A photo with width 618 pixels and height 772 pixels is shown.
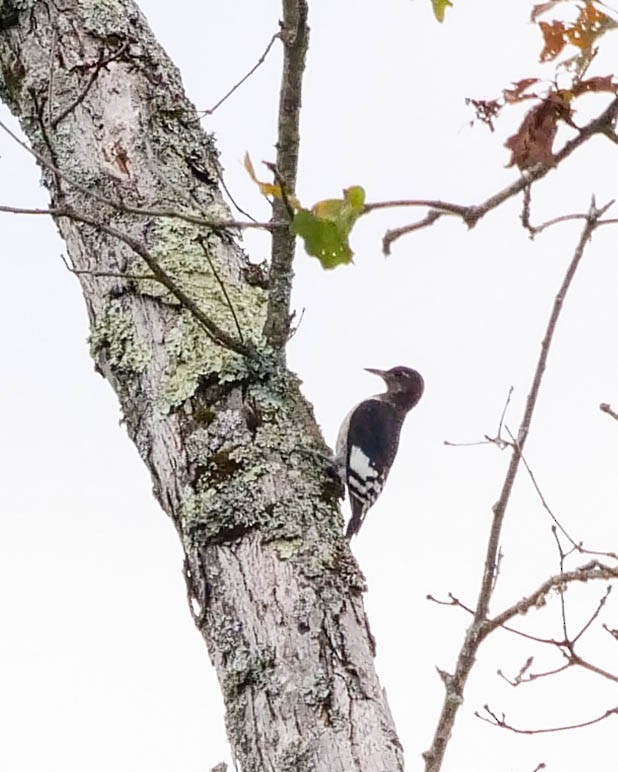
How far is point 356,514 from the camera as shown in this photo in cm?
525

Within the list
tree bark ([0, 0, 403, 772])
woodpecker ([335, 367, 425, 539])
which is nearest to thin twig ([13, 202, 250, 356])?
tree bark ([0, 0, 403, 772])

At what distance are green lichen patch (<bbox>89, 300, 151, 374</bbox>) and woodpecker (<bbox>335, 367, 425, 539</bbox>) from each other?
1.82 m

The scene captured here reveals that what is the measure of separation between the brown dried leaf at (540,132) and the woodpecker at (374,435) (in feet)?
8.92

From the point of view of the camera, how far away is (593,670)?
96.7 inches

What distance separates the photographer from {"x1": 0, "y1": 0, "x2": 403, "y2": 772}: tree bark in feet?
7.36

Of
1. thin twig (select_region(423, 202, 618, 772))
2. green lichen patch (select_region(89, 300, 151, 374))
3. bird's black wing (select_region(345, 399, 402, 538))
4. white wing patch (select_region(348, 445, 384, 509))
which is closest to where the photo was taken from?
thin twig (select_region(423, 202, 618, 772))

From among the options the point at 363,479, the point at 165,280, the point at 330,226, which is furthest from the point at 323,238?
the point at 363,479

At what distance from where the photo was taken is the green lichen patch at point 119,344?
282cm

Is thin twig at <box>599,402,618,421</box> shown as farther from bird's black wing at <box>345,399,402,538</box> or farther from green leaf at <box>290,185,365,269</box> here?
bird's black wing at <box>345,399,402,538</box>

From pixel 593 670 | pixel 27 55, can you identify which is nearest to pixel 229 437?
pixel 593 670

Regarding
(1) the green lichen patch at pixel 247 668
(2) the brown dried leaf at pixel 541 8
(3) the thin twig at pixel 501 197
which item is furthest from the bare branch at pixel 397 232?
(1) the green lichen patch at pixel 247 668

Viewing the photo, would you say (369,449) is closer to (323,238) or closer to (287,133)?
(287,133)

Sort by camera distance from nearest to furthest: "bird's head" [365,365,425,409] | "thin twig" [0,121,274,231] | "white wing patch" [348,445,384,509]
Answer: "thin twig" [0,121,274,231], "white wing patch" [348,445,384,509], "bird's head" [365,365,425,409]

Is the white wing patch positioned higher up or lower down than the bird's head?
lower down
